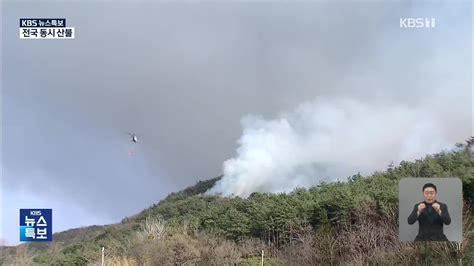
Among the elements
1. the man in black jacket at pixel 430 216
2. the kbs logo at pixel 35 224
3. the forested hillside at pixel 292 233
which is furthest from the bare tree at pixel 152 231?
the man in black jacket at pixel 430 216

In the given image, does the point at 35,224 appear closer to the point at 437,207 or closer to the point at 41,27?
the point at 41,27

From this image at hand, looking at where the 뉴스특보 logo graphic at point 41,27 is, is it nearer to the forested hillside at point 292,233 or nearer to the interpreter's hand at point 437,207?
the forested hillside at point 292,233

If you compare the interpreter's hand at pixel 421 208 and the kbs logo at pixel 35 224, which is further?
the kbs logo at pixel 35 224

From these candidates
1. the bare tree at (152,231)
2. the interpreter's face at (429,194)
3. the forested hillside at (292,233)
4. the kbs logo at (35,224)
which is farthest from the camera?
the bare tree at (152,231)

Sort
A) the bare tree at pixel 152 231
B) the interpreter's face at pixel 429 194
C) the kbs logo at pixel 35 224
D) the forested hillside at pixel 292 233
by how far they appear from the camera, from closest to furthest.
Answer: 1. the interpreter's face at pixel 429 194
2. the kbs logo at pixel 35 224
3. the forested hillside at pixel 292 233
4. the bare tree at pixel 152 231

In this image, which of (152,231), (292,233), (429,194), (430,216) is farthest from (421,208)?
(292,233)

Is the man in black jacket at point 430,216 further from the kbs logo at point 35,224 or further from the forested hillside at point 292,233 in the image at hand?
the kbs logo at point 35,224

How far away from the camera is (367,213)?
2762 cm

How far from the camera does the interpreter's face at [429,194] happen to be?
1207cm

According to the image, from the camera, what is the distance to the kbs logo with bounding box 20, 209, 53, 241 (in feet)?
51.5

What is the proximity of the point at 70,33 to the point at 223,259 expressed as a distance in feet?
48.8

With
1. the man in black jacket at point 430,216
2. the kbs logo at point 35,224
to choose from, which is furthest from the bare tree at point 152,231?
the man in black jacket at point 430,216

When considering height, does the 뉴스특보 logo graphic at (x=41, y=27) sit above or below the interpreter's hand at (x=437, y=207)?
above

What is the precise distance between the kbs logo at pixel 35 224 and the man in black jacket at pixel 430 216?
423 inches
